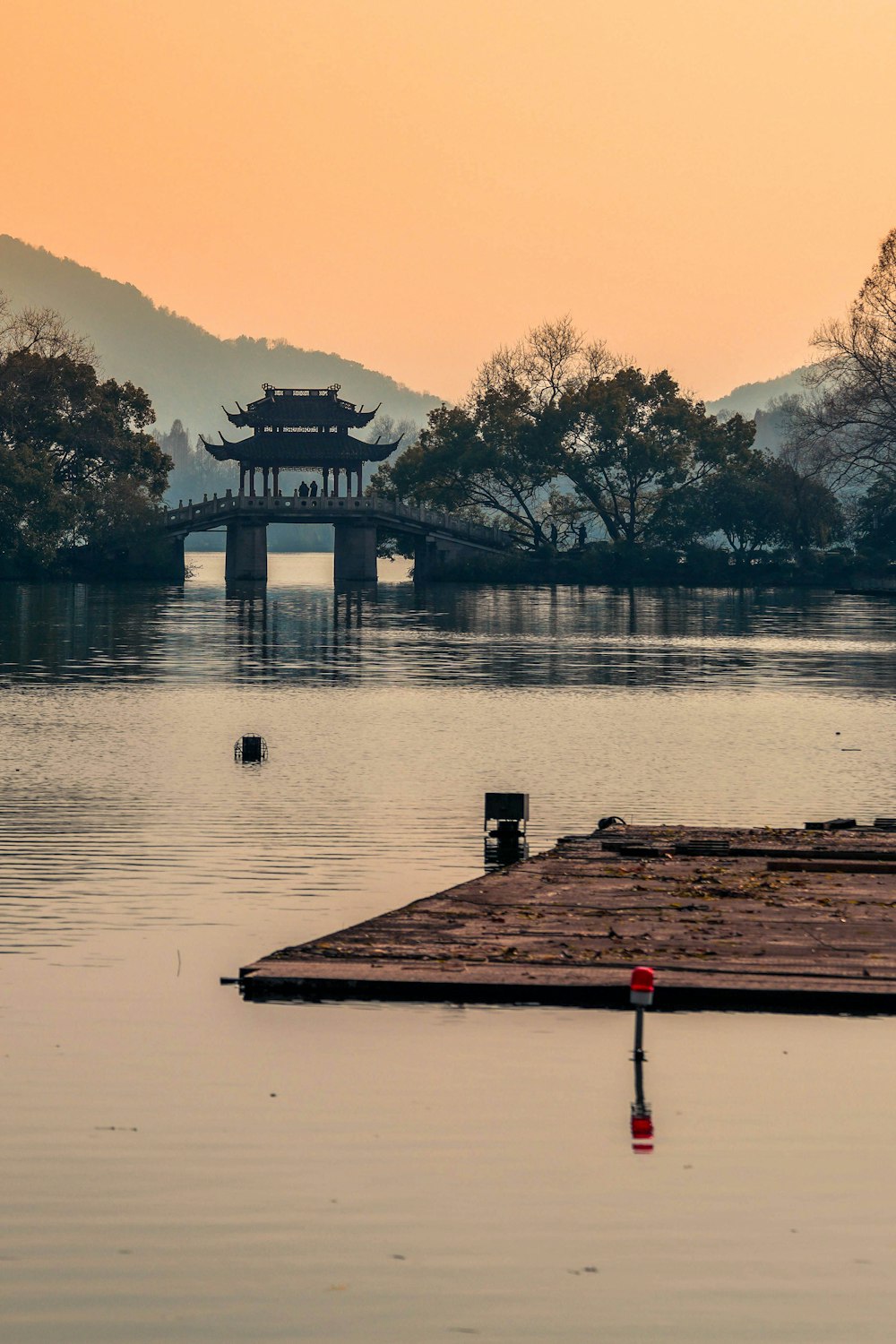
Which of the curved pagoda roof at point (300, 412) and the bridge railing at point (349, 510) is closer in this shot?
the bridge railing at point (349, 510)

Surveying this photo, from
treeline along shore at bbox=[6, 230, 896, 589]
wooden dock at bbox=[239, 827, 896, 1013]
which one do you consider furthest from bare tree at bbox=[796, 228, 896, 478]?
wooden dock at bbox=[239, 827, 896, 1013]

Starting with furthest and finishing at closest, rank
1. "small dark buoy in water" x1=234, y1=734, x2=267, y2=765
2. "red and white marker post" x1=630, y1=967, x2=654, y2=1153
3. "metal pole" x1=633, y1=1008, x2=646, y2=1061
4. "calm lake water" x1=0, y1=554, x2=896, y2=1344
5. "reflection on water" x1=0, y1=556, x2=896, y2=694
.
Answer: "reflection on water" x1=0, y1=556, x2=896, y2=694 < "small dark buoy in water" x1=234, y1=734, x2=267, y2=765 < "metal pole" x1=633, y1=1008, x2=646, y2=1061 < "red and white marker post" x1=630, y1=967, x2=654, y2=1153 < "calm lake water" x1=0, y1=554, x2=896, y2=1344

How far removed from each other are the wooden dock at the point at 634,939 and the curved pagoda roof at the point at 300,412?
11993 centimetres

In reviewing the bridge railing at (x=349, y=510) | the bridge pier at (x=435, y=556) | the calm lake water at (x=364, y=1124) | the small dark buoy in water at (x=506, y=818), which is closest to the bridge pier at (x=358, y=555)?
the bridge railing at (x=349, y=510)

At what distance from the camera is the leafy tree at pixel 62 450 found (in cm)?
11381

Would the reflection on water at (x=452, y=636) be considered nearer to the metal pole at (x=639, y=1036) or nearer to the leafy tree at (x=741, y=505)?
the leafy tree at (x=741, y=505)

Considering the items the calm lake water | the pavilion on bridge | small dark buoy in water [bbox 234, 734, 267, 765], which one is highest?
the pavilion on bridge

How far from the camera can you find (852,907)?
18406 millimetres

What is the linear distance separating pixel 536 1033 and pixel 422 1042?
85cm

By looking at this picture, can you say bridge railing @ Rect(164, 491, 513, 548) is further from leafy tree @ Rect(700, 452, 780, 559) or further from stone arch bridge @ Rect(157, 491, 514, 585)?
leafy tree @ Rect(700, 452, 780, 559)

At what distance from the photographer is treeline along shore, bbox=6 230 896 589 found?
4626 inches

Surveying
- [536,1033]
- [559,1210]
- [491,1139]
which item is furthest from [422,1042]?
[559,1210]

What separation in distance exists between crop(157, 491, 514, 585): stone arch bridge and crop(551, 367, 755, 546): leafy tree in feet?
25.1

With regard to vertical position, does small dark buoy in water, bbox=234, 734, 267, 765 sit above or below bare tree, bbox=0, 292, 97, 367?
below
